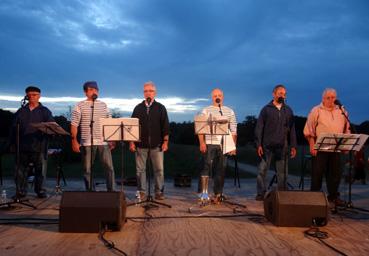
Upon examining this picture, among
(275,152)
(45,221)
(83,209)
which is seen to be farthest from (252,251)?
(275,152)

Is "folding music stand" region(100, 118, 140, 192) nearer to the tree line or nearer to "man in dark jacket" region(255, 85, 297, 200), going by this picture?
"man in dark jacket" region(255, 85, 297, 200)

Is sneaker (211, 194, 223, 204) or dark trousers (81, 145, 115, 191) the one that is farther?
sneaker (211, 194, 223, 204)

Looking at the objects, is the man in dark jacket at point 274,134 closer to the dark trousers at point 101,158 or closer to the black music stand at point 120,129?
the black music stand at point 120,129

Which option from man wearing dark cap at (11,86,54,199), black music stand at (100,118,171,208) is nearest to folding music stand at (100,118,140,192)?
black music stand at (100,118,171,208)

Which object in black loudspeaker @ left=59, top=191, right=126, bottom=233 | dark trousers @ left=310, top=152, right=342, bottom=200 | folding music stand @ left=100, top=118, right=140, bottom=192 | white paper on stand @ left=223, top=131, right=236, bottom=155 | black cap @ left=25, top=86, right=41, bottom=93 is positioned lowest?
black loudspeaker @ left=59, top=191, right=126, bottom=233

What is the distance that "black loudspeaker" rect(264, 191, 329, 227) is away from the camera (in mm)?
5414

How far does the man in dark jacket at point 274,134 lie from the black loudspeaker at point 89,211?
11.7 ft

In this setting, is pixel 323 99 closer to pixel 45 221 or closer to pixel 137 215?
pixel 137 215

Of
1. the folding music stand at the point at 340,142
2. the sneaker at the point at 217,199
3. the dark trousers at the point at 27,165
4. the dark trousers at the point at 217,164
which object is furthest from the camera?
the dark trousers at the point at 27,165

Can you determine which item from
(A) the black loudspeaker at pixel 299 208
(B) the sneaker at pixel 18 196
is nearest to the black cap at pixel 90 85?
(B) the sneaker at pixel 18 196

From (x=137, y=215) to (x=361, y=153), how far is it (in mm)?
8075

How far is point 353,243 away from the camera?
4840 millimetres

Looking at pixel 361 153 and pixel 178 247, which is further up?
pixel 361 153

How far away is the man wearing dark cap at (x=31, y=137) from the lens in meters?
7.86
